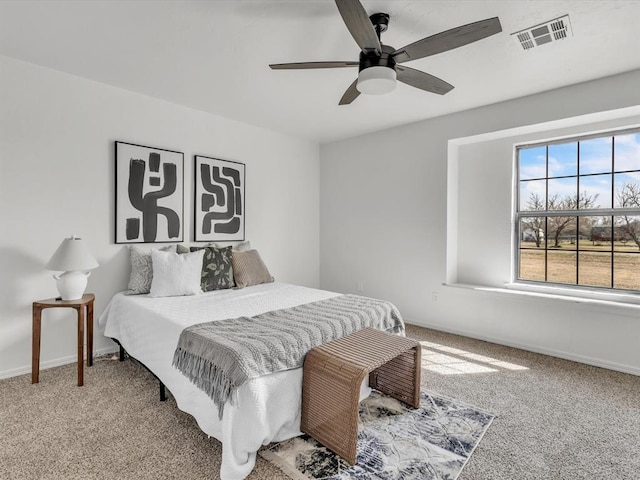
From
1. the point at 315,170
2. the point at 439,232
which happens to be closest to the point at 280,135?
the point at 315,170

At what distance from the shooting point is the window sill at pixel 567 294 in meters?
3.05

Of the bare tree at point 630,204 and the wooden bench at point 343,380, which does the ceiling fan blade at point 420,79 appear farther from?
the bare tree at point 630,204

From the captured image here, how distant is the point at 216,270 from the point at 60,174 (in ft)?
5.03

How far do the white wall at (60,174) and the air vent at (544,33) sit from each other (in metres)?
3.02

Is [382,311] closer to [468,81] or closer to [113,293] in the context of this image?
[468,81]

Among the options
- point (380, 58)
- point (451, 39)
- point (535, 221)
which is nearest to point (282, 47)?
point (380, 58)

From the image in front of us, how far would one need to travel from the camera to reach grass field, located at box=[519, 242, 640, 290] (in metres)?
3.19

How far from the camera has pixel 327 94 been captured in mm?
3289

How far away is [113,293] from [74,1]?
2.30 meters

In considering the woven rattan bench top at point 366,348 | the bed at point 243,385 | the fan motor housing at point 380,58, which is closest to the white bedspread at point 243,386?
the bed at point 243,385

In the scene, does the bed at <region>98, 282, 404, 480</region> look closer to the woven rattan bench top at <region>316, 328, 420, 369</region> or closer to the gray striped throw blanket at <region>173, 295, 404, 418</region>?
the gray striped throw blanket at <region>173, 295, 404, 418</region>

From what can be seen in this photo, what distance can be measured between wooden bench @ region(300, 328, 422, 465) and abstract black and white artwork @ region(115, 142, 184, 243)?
2301 mm

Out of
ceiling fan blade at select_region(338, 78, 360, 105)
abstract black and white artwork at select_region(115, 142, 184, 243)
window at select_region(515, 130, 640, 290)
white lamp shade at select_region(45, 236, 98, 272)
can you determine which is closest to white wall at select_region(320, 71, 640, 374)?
window at select_region(515, 130, 640, 290)

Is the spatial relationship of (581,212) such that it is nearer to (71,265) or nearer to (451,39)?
(451,39)
